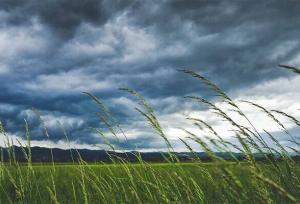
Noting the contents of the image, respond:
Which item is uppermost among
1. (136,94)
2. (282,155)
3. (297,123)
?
(136,94)

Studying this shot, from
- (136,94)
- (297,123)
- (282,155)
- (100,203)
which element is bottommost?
(100,203)

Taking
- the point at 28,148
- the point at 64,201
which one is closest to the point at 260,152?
the point at 28,148

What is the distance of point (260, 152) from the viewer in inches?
144

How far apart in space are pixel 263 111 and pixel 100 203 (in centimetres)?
363

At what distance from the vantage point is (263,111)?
366cm

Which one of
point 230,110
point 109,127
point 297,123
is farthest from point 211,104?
point 109,127

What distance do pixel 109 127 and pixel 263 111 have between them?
6.07 feet

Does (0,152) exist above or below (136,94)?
below

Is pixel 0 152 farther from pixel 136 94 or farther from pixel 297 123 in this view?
pixel 297 123

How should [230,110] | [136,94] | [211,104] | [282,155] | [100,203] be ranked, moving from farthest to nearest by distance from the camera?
1. [100,203]
2. [136,94]
3. [282,155]
4. [230,110]
5. [211,104]

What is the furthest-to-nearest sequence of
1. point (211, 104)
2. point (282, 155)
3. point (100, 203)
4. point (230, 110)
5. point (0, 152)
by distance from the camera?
1. point (100, 203)
2. point (0, 152)
3. point (282, 155)
4. point (230, 110)
5. point (211, 104)

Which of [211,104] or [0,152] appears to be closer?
[211,104]

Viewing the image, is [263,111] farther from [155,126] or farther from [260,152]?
[155,126]

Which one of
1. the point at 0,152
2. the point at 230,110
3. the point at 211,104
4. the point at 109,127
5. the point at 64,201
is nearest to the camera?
the point at 211,104
